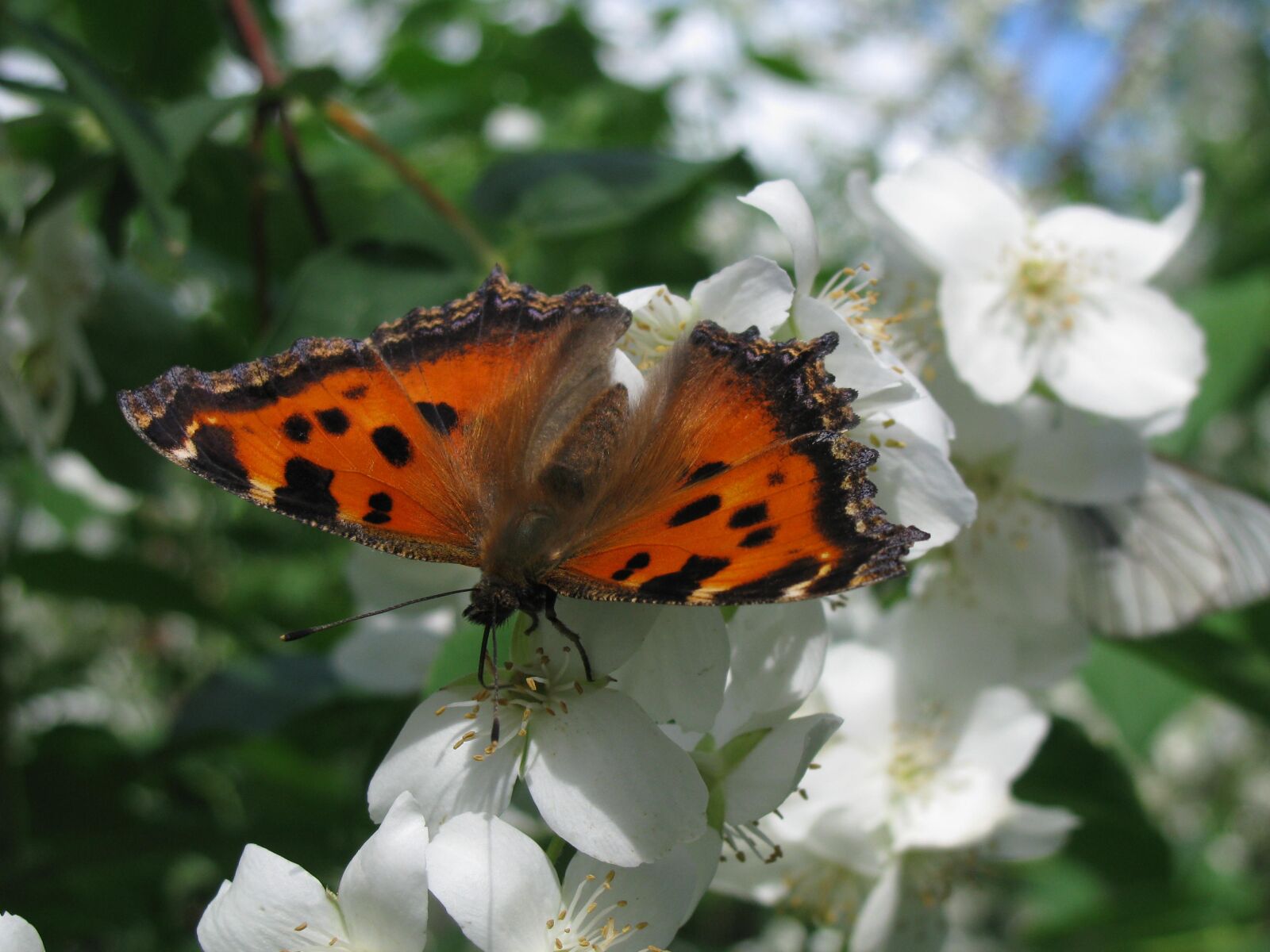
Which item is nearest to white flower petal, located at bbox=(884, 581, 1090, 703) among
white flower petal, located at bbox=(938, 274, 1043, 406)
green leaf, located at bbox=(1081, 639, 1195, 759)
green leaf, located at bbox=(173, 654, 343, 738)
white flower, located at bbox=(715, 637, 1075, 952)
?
white flower, located at bbox=(715, 637, 1075, 952)

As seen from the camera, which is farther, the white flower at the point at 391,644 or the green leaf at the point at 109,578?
the green leaf at the point at 109,578

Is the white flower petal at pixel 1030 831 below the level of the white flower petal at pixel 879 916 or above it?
above

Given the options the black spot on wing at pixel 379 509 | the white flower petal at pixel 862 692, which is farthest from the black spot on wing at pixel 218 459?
the white flower petal at pixel 862 692

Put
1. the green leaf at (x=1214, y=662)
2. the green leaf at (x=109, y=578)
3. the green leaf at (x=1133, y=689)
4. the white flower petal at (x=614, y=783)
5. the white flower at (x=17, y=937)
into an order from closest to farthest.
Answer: the white flower at (x=17, y=937) → the white flower petal at (x=614, y=783) → the green leaf at (x=1214, y=662) → the green leaf at (x=1133, y=689) → the green leaf at (x=109, y=578)

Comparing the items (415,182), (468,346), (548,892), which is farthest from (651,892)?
(415,182)

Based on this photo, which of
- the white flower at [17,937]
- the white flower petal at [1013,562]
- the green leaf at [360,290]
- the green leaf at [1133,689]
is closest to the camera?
the white flower at [17,937]

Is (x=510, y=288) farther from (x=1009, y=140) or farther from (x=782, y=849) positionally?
(x=1009, y=140)

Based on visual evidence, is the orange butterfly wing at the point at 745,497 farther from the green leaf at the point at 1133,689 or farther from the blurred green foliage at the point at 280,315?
the green leaf at the point at 1133,689
